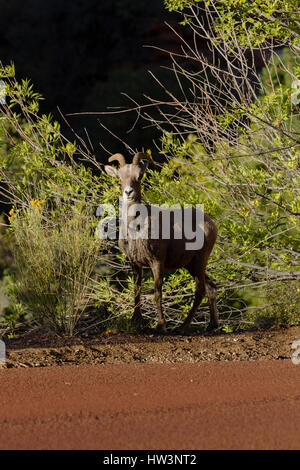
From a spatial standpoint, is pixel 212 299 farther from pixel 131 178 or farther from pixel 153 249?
pixel 131 178

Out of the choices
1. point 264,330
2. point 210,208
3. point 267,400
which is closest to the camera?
point 267,400

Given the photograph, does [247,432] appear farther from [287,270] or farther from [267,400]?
[287,270]

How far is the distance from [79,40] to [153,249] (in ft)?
56.8

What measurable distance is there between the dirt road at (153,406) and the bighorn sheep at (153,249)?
135 cm

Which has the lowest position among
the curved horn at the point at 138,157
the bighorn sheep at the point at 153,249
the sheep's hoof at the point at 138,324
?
the sheep's hoof at the point at 138,324

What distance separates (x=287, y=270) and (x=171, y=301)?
5.30 feet

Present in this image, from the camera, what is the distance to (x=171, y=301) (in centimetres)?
953

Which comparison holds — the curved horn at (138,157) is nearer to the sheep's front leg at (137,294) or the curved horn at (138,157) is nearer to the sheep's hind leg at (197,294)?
the sheep's front leg at (137,294)

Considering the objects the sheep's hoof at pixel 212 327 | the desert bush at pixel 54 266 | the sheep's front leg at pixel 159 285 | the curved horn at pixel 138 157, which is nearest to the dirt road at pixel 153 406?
the sheep's front leg at pixel 159 285

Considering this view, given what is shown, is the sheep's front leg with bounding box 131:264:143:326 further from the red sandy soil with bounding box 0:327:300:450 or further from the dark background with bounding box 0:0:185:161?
the dark background with bounding box 0:0:185:161

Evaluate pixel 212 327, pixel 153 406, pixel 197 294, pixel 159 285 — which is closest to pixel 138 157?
pixel 159 285

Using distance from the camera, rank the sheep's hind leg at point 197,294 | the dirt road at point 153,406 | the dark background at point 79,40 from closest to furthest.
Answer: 1. the dirt road at point 153,406
2. the sheep's hind leg at point 197,294
3. the dark background at point 79,40

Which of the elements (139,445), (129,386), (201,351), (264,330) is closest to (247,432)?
(139,445)

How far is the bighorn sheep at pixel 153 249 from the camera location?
6980 millimetres
